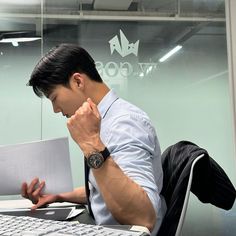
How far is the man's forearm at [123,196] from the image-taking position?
89 cm

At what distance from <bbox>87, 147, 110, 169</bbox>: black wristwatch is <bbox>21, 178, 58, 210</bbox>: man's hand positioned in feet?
1.70

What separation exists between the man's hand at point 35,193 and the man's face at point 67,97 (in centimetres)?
29

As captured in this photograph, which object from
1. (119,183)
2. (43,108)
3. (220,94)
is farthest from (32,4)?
(119,183)

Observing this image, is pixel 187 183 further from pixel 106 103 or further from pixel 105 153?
pixel 106 103

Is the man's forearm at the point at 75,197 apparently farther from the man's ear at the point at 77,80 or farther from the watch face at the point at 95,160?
the watch face at the point at 95,160

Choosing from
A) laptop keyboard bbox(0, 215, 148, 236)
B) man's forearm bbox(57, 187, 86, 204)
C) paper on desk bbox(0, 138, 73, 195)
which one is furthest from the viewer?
man's forearm bbox(57, 187, 86, 204)

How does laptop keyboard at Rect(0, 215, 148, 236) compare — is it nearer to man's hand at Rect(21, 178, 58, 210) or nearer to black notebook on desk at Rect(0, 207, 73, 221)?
black notebook on desk at Rect(0, 207, 73, 221)

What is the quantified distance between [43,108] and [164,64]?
806 mm

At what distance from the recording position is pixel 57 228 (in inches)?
29.1

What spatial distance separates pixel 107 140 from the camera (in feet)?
3.37

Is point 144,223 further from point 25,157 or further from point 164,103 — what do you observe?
point 164,103

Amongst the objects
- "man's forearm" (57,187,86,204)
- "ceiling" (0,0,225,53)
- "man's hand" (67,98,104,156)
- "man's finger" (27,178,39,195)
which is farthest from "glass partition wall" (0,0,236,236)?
"man's hand" (67,98,104,156)

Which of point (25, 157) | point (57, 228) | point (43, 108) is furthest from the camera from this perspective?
point (43, 108)

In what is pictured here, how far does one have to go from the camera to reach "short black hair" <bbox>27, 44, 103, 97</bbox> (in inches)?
45.9
